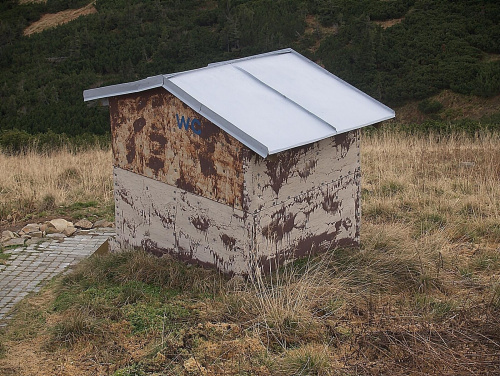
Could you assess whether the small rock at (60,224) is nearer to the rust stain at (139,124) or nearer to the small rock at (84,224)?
the small rock at (84,224)

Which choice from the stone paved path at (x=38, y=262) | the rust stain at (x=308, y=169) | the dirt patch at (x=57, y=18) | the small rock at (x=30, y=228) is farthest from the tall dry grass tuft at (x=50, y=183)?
the dirt patch at (x=57, y=18)

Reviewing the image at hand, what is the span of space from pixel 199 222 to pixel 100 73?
26939 mm

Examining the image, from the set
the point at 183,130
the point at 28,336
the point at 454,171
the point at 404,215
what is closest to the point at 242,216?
the point at 183,130

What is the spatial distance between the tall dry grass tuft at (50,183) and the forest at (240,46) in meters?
10.5

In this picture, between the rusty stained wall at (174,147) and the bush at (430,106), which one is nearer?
the rusty stained wall at (174,147)

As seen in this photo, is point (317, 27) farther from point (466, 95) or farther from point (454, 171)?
point (454, 171)

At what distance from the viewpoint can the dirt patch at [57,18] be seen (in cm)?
3838

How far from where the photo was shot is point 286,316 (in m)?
4.58

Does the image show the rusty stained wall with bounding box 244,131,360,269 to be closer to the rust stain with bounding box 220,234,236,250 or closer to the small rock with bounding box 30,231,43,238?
the rust stain with bounding box 220,234,236,250

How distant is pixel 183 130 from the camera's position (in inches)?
215

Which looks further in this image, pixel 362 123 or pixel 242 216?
pixel 362 123

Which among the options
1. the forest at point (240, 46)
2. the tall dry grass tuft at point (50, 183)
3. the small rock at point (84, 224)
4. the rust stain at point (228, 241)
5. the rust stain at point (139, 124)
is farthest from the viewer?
the forest at point (240, 46)

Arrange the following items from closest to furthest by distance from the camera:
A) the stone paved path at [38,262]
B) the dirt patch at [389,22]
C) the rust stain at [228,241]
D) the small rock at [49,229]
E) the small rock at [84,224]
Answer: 1. the rust stain at [228,241]
2. the stone paved path at [38,262]
3. the small rock at [49,229]
4. the small rock at [84,224]
5. the dirt patch at [389,22]

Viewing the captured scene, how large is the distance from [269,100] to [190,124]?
76cm
